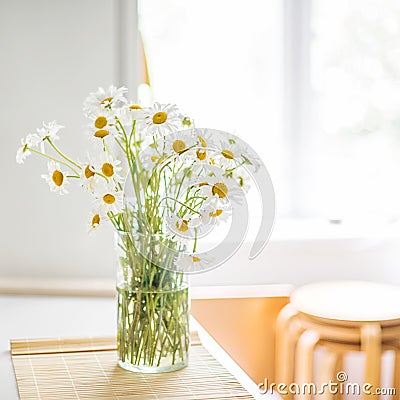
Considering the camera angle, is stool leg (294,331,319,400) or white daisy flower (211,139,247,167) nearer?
white daisy flower (211,139,247,167)

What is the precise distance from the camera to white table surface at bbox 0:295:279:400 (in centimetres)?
138

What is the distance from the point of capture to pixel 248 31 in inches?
89.4

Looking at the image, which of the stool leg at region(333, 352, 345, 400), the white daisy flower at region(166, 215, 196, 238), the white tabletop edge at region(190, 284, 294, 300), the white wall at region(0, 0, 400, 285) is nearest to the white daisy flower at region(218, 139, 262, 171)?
the white daisy flower at region(166, 215, 196, 238)

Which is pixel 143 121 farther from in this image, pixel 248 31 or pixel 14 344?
pixel 248 31

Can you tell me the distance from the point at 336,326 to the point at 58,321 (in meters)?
0.68

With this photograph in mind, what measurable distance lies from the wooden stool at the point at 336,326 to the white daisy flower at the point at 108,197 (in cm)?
84

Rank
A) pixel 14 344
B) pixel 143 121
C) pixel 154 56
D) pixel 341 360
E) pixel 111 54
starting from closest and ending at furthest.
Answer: pixel 143 121 < pixel 14 344 < pixel 111 54 < pixel 341 360 < pixel 154 56

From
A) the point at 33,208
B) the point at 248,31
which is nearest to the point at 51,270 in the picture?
the point at 33,208

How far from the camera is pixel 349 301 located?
1.93 m

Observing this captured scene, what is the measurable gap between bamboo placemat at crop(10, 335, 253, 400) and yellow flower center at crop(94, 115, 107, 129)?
1.30 ft

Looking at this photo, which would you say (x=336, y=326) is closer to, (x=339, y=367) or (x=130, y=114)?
(x=339, y=367)

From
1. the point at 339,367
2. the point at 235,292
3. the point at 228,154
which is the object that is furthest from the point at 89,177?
the point at 339,367

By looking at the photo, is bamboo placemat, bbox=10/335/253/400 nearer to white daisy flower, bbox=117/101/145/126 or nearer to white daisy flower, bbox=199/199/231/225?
white daisy flower, bbox=199/199/231/225

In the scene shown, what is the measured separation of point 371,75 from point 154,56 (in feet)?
2.10
